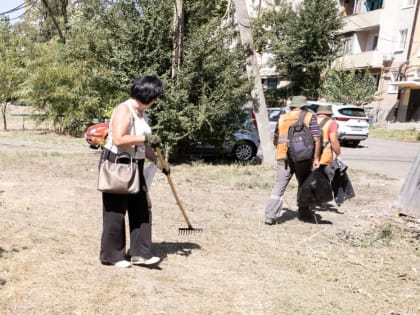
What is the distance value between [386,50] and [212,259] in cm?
3004

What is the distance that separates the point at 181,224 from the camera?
5430mm

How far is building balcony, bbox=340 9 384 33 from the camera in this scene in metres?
30.5

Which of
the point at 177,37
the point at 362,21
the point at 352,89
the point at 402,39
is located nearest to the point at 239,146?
the point at 177,37

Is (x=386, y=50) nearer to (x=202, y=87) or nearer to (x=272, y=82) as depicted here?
(x=272, y=82)

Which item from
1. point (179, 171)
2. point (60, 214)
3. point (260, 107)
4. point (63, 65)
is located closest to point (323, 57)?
point (63, 65)

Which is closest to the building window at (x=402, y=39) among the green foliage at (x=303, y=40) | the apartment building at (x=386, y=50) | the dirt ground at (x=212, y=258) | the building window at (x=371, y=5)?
the apartment building at (x=386, y=50)

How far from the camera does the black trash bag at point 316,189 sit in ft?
17.6

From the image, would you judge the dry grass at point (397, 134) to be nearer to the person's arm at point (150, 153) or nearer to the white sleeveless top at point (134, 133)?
the person's arm at point (150, 153)

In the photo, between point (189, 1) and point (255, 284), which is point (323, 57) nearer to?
point (189, 1)

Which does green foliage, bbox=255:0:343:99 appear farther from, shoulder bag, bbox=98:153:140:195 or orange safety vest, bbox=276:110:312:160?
shoulder bag, bbox=98:153:140:195

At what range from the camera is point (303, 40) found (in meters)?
30.1

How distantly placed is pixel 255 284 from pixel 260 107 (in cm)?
717

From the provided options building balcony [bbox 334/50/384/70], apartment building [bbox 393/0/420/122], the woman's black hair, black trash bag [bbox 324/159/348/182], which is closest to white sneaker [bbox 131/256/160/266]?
the woman's black hair

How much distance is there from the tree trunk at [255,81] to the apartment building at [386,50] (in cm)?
1990
